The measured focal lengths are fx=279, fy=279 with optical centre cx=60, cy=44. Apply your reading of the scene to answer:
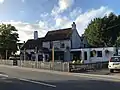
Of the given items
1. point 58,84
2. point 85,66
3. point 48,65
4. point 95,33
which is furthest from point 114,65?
point 95,33

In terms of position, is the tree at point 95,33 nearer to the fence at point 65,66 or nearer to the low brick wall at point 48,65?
the low brick wall at point 48,65

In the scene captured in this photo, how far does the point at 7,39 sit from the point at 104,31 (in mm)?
21271

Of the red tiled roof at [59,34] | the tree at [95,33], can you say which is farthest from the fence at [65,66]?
the tree at [95,33]

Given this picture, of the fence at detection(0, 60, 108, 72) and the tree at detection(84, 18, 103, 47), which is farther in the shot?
the tree at detection(84, 18, 103, 47)

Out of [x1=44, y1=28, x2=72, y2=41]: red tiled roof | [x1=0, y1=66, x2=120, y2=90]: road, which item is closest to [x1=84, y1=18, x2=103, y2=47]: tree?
[x1=44, y1=28, x2=72, y2=41]: red tiled roof

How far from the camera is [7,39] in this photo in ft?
197

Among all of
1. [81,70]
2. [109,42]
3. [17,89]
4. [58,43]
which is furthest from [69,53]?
[17,89]

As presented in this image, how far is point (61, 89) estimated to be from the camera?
14.6 metres

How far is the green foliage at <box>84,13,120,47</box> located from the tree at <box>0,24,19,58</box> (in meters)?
17.3

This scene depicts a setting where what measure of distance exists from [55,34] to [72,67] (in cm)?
3374

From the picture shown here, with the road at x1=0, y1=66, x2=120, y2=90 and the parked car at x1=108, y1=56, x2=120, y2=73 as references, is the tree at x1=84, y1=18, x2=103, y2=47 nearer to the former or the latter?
the parked car at x1=108, y1=56, x2=120, y2=73

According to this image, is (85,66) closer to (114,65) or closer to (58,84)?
(114,65)

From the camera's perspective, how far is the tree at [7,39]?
5951cm

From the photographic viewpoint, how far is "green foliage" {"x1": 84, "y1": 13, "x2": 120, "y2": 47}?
202 ft
